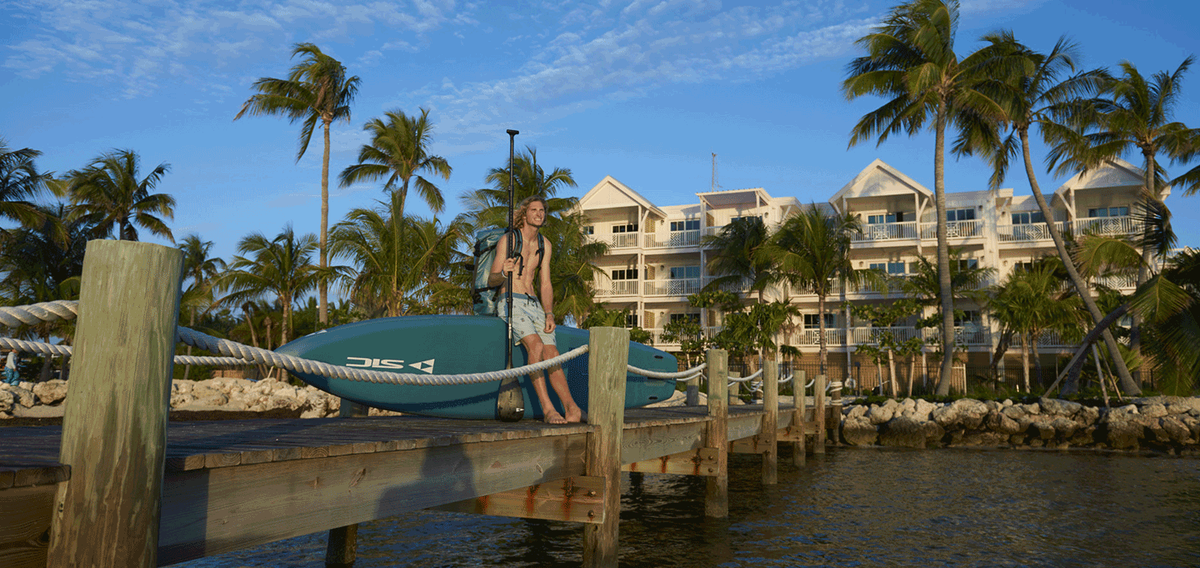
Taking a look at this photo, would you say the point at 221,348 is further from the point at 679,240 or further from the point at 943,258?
the point at 679,240

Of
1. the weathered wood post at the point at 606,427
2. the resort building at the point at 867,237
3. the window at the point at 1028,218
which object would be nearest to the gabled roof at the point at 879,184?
the resort building at the point at 867,237

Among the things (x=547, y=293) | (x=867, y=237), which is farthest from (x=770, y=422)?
(x=867, y=237)

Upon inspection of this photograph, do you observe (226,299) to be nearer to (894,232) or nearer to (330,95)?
(330,95)

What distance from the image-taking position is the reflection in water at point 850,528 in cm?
697

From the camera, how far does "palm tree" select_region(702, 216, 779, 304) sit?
30661 mm

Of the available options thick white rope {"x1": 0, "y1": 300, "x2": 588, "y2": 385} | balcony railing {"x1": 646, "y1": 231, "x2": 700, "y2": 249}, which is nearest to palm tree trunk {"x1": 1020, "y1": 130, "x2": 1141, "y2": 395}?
balcony railing {"x1": 646, "y1": 231, "x2": 700, "y2": 249}

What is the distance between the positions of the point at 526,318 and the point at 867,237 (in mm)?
31407

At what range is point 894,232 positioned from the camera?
111ft

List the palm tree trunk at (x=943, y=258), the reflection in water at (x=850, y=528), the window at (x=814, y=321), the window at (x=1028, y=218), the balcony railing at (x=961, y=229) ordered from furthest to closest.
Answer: the window at (x=814, y=321), the window at (x=1028, y=218), the balcony railing at (x=961, y=229), the palm tree trunk at (x=943, y=258), the reflection in water at (x=850, y=528)

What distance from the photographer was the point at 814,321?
36.0 m

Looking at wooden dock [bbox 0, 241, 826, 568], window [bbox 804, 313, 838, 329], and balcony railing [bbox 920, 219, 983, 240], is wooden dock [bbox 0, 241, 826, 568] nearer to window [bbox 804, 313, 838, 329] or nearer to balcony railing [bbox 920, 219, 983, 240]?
balcony railing [bbox 920, 219, 983, 240]

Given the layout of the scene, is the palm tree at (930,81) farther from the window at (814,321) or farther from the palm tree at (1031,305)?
the window at (814,321)

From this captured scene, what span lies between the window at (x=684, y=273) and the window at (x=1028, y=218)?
14.6m

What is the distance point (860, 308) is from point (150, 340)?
3037cm
